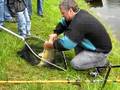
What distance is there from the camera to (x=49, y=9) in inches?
527

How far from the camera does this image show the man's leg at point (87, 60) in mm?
7879

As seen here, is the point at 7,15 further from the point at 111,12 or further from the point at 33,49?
the point at 111,12

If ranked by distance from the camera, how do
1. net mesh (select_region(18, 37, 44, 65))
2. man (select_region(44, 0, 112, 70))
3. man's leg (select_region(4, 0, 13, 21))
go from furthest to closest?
man's leg (select_region(4, 0, 13, 21)) < net mesh (select_region(18, 37, 44, 65)) < man (select_region(44, 0, 112, 70))

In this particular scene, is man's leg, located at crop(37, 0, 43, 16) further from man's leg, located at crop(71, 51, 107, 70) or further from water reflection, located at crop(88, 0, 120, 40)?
man's leg, located at crop(71, 51, 107, 70)

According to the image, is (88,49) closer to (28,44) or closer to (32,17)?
(28,44)

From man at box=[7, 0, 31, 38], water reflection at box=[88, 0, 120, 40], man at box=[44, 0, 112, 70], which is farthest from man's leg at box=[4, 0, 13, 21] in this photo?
water reflection at box=[88, 0, 120, 40]

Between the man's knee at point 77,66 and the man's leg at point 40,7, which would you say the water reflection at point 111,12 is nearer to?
the man's leg at point 40,7

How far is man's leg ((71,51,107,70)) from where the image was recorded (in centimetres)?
788

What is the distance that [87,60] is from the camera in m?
7.88

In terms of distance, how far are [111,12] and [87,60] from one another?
291 inches

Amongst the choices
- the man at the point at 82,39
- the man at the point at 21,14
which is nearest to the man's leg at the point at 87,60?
the man at the point at 82,39

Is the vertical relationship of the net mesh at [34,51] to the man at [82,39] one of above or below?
below

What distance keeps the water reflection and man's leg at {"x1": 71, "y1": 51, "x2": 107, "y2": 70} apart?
192 inches

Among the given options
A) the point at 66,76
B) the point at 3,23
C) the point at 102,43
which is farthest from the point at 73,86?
the point at 3,23
